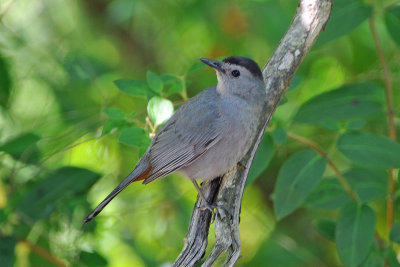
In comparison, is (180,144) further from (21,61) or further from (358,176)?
(21,61)

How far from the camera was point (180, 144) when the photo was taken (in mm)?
3418

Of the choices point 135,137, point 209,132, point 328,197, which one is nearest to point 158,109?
point 135,137

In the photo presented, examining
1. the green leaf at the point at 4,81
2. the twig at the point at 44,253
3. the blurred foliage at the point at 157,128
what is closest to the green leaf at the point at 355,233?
the blurred foliage at the point at 157,128

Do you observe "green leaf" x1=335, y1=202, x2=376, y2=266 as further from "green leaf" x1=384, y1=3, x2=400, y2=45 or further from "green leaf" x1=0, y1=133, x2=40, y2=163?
"green leaf" x1=0, y1=133, x2=40, y2=163

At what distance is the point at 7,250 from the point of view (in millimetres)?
3203

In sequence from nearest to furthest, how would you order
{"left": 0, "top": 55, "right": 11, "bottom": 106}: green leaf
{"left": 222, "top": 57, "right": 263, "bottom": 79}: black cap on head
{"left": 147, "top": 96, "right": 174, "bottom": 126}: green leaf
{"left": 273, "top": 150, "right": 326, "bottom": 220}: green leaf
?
{"left": 147, "top": 96, "right": 174, "bottom": 126}: green leaf
{"left": 273, "top": 150, "right": 326, "bottom": 220}: green leaf
{"left": 222, "top": 57, "right": 263, "bottom": 79}: black cap on head
{"left": 0, "top": 55, "right": 11, "bottom": 106}: green leaf

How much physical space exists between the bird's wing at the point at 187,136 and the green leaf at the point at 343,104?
60 centimetres

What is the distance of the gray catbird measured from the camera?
3.27 meters

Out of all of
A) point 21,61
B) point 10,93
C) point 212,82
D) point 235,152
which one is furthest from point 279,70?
point 21,61

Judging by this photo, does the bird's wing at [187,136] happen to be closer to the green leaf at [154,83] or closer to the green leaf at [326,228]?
the green leaf at [154,83]

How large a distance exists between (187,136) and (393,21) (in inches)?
66.5

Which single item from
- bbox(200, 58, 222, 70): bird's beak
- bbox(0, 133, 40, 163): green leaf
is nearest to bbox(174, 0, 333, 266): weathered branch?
bbox(200, 58, 222, 70): bird's beak

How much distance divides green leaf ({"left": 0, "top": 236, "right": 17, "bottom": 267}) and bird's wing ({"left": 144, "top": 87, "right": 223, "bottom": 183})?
102 cm

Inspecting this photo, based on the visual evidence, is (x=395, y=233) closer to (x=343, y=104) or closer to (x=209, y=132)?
(x=343, y=104)
